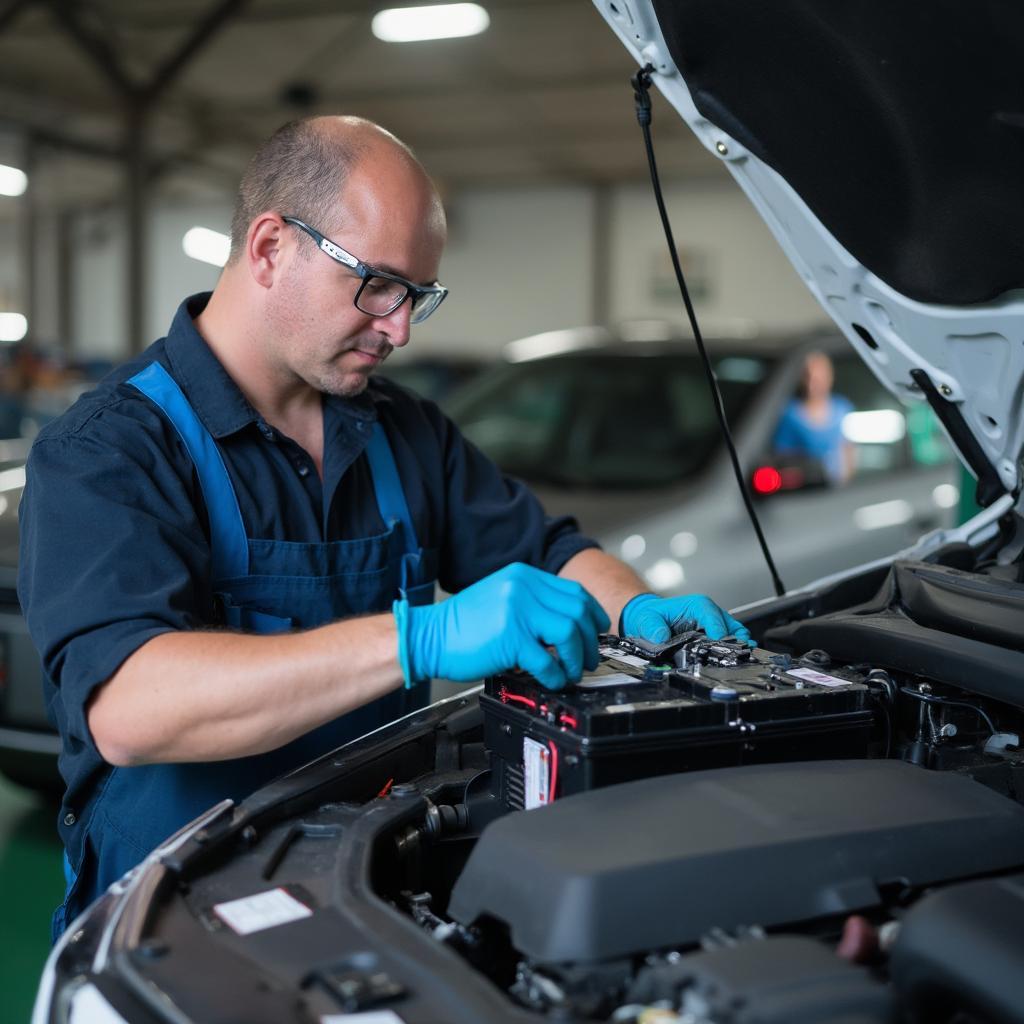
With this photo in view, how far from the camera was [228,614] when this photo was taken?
162 centimetres

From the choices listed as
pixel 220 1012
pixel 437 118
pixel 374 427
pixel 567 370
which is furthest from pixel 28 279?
pixel 220 1012

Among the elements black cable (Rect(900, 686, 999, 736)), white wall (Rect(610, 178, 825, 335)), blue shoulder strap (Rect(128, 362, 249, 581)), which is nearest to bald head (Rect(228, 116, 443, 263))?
blue shoulder strap (Rect(128, 362, 249, 581))

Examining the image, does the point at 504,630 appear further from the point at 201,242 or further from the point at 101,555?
the point at 201,242

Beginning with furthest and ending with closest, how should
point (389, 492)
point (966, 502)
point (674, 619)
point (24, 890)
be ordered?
point (966, 502)
point (24, 890)
point (389, 492)
point (674, 619)

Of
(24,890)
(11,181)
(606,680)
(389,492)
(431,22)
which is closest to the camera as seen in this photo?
(606,680)

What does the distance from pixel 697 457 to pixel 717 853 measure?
103 inches

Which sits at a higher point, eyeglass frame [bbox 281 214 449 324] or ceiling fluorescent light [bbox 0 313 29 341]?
ceiling fluorescent light [bbox 0 313 29 341]

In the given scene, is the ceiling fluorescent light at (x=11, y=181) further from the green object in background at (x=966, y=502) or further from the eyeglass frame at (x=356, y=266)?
the eyeglass frame at (x=356, y=266)

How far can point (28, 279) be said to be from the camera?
14.6 meters

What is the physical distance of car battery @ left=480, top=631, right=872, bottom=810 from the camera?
124cm

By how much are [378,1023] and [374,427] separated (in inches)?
44.5

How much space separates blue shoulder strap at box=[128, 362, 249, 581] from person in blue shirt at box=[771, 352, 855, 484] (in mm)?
2257

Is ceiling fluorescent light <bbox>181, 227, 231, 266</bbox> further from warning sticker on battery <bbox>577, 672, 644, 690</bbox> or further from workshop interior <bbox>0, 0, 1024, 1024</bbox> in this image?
warning sticker on battery <bbox>577, 672, 644, 690</bbox>

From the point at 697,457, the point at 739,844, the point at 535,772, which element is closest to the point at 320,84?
the point at 697,457
